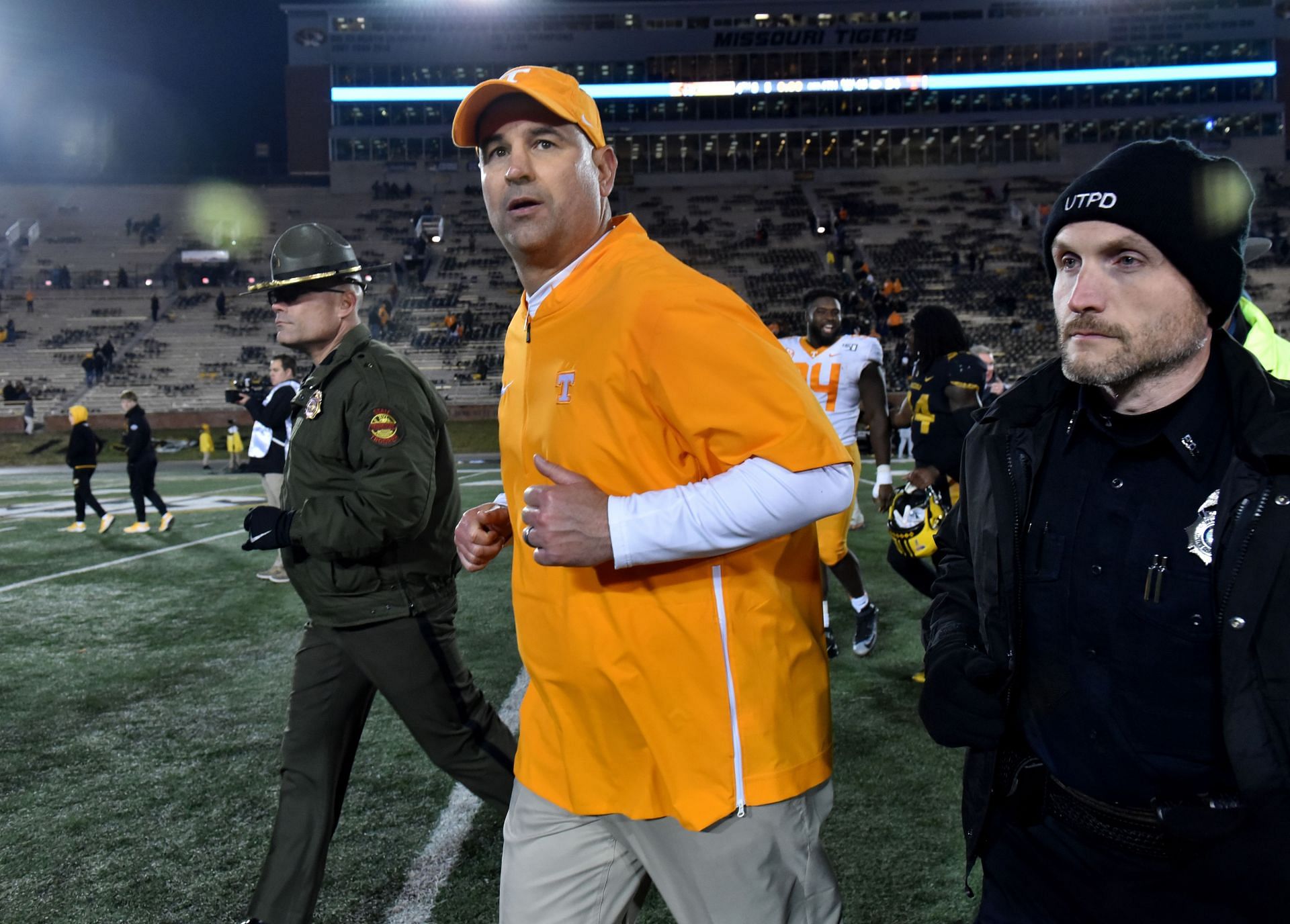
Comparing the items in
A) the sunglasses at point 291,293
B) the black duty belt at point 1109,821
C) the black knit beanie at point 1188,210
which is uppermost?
the black knit beanie at point 1188,210

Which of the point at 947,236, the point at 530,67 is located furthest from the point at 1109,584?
the point at 947,236

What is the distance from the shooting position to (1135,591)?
5.45 feet

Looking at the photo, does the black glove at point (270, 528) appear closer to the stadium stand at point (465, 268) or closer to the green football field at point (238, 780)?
the green football field at point (238, 780)

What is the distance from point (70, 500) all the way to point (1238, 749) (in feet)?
63.8

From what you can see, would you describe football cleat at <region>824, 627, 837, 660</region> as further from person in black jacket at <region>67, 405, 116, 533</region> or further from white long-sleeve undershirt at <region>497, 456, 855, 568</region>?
person in black jacket at <region>67, 405, 116, 533</region>

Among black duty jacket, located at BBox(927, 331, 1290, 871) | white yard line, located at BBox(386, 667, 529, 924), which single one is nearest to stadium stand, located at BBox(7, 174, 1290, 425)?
white yard line, located at BBox(386, 667, 529, 924)

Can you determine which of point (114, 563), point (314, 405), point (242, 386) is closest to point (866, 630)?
point (314, 405)

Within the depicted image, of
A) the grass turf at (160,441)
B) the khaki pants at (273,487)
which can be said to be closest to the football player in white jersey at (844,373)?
the khaki pants at (273,487)

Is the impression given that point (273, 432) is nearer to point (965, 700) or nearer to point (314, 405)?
point (314, 405)

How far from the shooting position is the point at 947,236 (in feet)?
165

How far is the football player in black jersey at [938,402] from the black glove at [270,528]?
3.54 m

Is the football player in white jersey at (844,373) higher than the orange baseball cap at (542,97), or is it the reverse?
the orange baseball cap at (542,97)

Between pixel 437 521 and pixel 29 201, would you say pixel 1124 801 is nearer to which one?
pixel 437 521

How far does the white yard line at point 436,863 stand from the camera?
3.27 m
